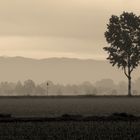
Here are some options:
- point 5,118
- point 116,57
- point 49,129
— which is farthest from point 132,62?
point 49,129

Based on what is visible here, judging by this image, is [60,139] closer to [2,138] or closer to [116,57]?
[2,138]

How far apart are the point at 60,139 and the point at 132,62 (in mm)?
114502

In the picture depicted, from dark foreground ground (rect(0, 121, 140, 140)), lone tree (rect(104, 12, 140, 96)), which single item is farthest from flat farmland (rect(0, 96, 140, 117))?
lone tree (rect(104, 12, 140, 96))

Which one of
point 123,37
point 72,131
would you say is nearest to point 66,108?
Answer: point 72,131

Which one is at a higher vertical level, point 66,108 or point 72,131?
point 66,108

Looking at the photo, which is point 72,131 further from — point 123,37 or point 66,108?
point 123,37

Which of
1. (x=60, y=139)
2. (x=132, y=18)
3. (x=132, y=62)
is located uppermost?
(x=132, y=18)

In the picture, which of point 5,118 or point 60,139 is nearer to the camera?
point 60,139

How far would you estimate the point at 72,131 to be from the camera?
4009 centimetres

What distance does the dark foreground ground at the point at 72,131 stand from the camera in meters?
36.6

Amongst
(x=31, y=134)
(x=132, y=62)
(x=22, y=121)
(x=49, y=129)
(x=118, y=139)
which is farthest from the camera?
(x=132, y=62)

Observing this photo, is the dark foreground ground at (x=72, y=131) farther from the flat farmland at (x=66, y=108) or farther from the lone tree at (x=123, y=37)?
the lone tree at (x=123, y=37)

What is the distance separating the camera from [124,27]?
500 ft

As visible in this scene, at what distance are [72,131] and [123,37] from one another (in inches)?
4457
